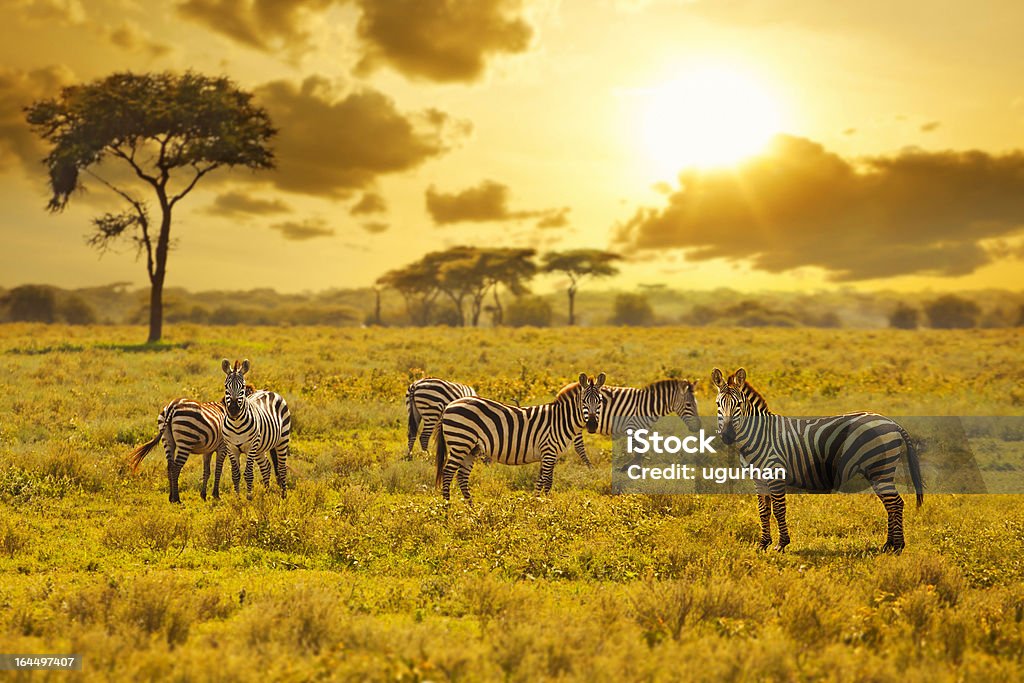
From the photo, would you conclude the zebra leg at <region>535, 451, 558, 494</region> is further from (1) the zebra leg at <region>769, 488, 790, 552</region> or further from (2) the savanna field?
(1) the zebra leg at <region>769, 488, 790, 552</region>

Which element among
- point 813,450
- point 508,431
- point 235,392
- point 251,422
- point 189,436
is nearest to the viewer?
point 813,450

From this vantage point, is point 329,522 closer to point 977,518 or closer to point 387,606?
point 387,606

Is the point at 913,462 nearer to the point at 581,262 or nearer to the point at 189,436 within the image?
the point at 189,436

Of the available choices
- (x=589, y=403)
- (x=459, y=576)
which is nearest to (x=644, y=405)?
(x=589, y=403)

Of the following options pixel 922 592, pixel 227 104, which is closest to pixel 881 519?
pixel 922 592

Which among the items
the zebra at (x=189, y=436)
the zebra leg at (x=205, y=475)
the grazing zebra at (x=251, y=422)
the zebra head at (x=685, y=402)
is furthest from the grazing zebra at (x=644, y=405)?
the zebra leg at (x=205, y=475)

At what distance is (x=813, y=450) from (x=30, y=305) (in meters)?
127

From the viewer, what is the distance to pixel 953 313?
5640 inches

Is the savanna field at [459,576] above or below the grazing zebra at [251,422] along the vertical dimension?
below

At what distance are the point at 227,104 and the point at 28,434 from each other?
33.2 metres

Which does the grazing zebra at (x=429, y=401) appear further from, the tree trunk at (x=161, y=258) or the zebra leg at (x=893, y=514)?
the tree trunk at (x=161, y=258)

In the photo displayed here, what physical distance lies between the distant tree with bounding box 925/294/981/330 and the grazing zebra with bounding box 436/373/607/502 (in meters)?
153

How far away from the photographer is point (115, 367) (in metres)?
30.2

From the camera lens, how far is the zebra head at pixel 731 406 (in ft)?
35.9
